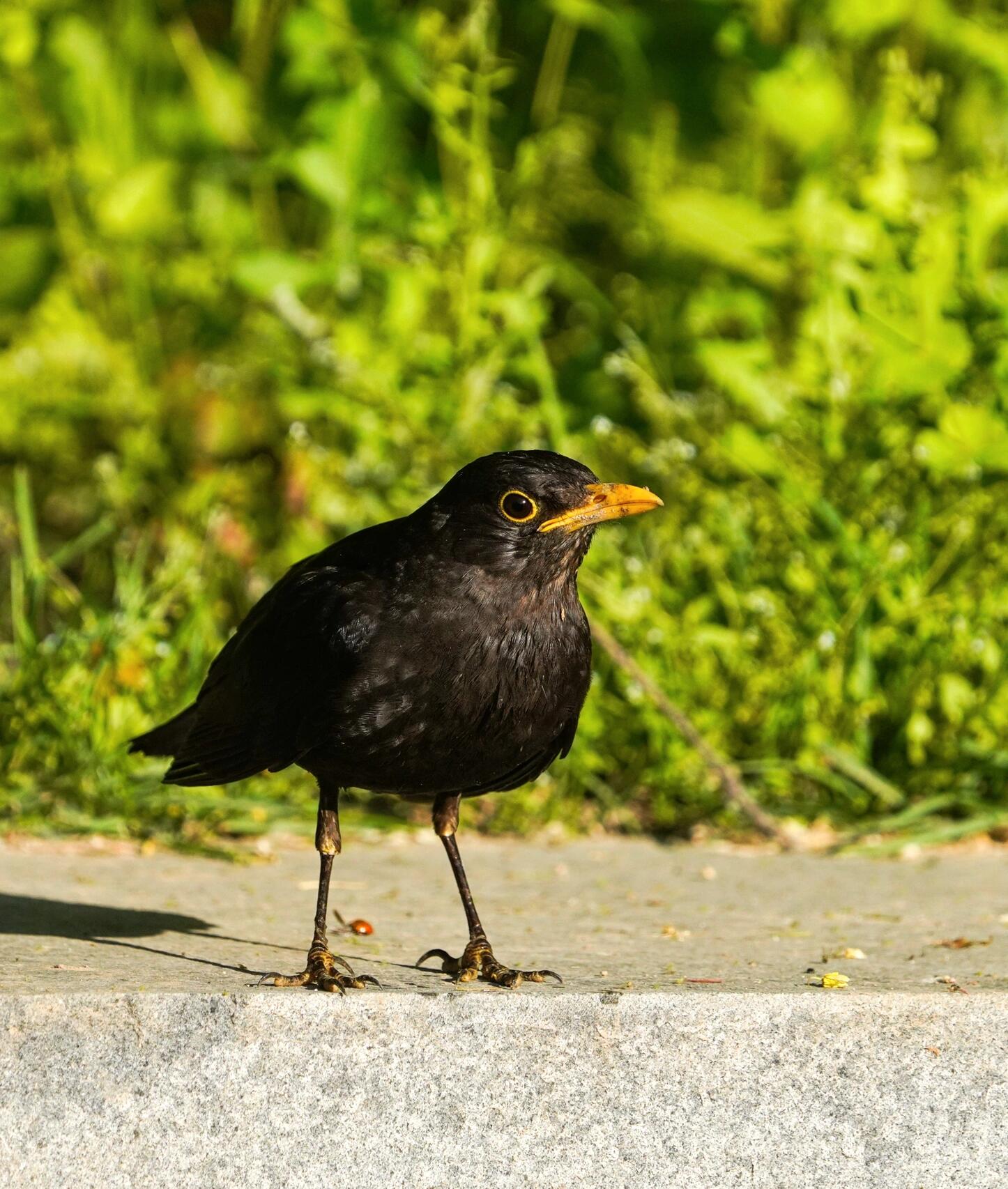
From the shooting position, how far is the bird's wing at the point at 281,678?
3160mm

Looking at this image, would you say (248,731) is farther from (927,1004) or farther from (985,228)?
(985,228)

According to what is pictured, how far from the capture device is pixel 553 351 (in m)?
6.86

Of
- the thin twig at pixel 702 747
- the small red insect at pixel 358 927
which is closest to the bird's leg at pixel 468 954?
the small red insect at pixel 358 927

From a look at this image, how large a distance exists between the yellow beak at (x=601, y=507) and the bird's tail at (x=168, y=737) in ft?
3.29

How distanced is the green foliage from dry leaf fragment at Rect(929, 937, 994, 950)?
3.05 feet

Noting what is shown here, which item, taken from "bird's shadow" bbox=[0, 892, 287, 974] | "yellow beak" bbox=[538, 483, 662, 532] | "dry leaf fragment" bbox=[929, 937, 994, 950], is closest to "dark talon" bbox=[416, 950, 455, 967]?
"bird's shadow" bbox=[0, 892, 287, 974]

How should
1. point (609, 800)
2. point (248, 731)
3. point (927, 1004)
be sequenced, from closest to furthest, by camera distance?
point (927, 1004) < point (248, 731) < point (609, 800)

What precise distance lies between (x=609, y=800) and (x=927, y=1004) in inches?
79.4

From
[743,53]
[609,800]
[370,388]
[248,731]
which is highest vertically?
[743,53]

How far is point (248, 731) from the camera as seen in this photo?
3.35 m

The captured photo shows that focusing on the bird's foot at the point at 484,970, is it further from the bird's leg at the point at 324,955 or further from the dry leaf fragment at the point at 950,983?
the dry leaf fragment at the point at 950,983

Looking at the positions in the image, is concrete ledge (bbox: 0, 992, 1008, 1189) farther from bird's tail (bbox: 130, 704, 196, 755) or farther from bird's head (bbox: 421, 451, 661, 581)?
bird's tail (bbox: 130, 704, 196, 755)

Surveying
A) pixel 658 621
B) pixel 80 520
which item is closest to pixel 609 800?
pixel 658 621

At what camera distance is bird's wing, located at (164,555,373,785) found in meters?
3.16
